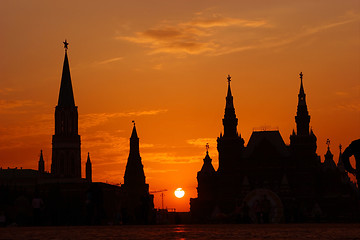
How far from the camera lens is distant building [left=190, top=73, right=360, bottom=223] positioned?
508 ft

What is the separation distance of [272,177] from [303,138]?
34.0 ft

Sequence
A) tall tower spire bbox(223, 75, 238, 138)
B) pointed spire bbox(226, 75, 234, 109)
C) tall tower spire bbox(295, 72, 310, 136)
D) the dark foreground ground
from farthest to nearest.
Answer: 1. pointed spire bbox(226, 75, 234, 109)
2. tall tower spire bbox(223, 75, 238, 138)
3. tall tower spire bbox(295, 72, 310, 136)
4. the dark foreground ground

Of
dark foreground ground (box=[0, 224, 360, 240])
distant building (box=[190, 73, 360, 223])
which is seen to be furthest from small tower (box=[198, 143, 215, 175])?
dark foreground ground (box=[0, 224, 360, 240])

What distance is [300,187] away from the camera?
510 ft

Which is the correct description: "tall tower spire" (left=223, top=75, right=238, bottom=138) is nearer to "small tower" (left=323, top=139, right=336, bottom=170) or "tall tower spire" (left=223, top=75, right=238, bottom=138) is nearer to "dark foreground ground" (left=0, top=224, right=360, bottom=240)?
"small tower" (left=323, top=139, right=336, bottom=170)

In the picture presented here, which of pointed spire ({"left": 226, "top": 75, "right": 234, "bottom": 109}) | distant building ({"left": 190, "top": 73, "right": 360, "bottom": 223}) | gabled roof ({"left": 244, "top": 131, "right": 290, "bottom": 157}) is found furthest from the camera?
pointed spire ({"left": 226, "top": 75, "right": 234, "bottom": 109})

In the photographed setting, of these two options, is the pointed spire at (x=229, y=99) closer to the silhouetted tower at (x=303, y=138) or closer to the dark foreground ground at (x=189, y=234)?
the silhouetted tower at (x=303, y=138)

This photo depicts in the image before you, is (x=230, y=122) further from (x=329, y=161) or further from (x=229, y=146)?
(x=329, y=161)

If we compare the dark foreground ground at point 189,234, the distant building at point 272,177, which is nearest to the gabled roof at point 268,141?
the distant building at point 272,177

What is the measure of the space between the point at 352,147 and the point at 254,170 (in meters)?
140

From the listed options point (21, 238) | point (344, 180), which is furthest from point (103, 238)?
point (344, 180)

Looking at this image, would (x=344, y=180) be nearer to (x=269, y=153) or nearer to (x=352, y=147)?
(x=269, y=153)

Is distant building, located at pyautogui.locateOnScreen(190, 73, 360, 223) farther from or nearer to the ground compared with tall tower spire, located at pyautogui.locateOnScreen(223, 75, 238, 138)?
nearer to the ground

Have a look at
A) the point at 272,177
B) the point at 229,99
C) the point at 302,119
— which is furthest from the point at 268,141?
the point at 229,99
